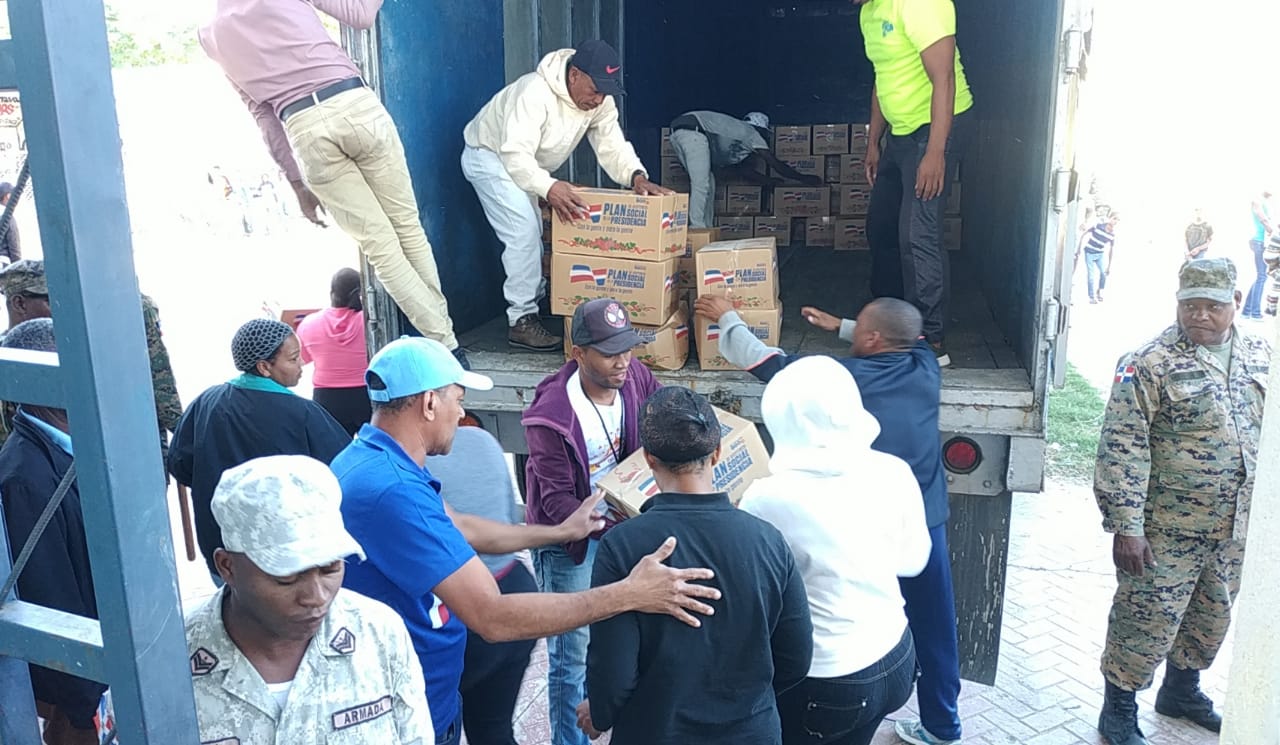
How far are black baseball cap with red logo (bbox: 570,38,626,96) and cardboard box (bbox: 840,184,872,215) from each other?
2.85 m

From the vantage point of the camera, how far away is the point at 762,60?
8.57m

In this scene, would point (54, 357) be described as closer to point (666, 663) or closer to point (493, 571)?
point (666, 663)

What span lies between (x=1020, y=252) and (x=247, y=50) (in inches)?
113

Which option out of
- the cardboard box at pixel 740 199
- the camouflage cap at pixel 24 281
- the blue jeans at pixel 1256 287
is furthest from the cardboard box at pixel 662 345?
the blue jeans at pixel 1256 287

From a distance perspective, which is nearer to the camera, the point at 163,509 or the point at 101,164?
the point at 101,164

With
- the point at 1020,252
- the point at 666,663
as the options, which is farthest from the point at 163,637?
the point at 1020,252

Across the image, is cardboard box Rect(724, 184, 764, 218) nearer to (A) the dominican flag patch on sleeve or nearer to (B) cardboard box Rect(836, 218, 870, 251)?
(B) cardboard box Rect(836, 218, 870, 251)

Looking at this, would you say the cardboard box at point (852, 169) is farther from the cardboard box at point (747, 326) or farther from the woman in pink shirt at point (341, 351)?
the woman in pink shirt at point (341, 351)

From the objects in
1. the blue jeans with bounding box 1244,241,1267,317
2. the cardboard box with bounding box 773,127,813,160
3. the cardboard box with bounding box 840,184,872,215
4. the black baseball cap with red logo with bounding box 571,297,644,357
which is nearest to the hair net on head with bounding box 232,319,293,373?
the black baseball cap with red logo with bounding box 571,297,644,357

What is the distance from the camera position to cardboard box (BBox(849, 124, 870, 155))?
259 inches

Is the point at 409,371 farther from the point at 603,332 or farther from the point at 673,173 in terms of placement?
the point at 673,173

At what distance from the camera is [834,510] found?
2.23 meters

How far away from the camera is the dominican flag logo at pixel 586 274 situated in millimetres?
3768

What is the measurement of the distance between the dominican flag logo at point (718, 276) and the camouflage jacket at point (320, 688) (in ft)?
7.52
